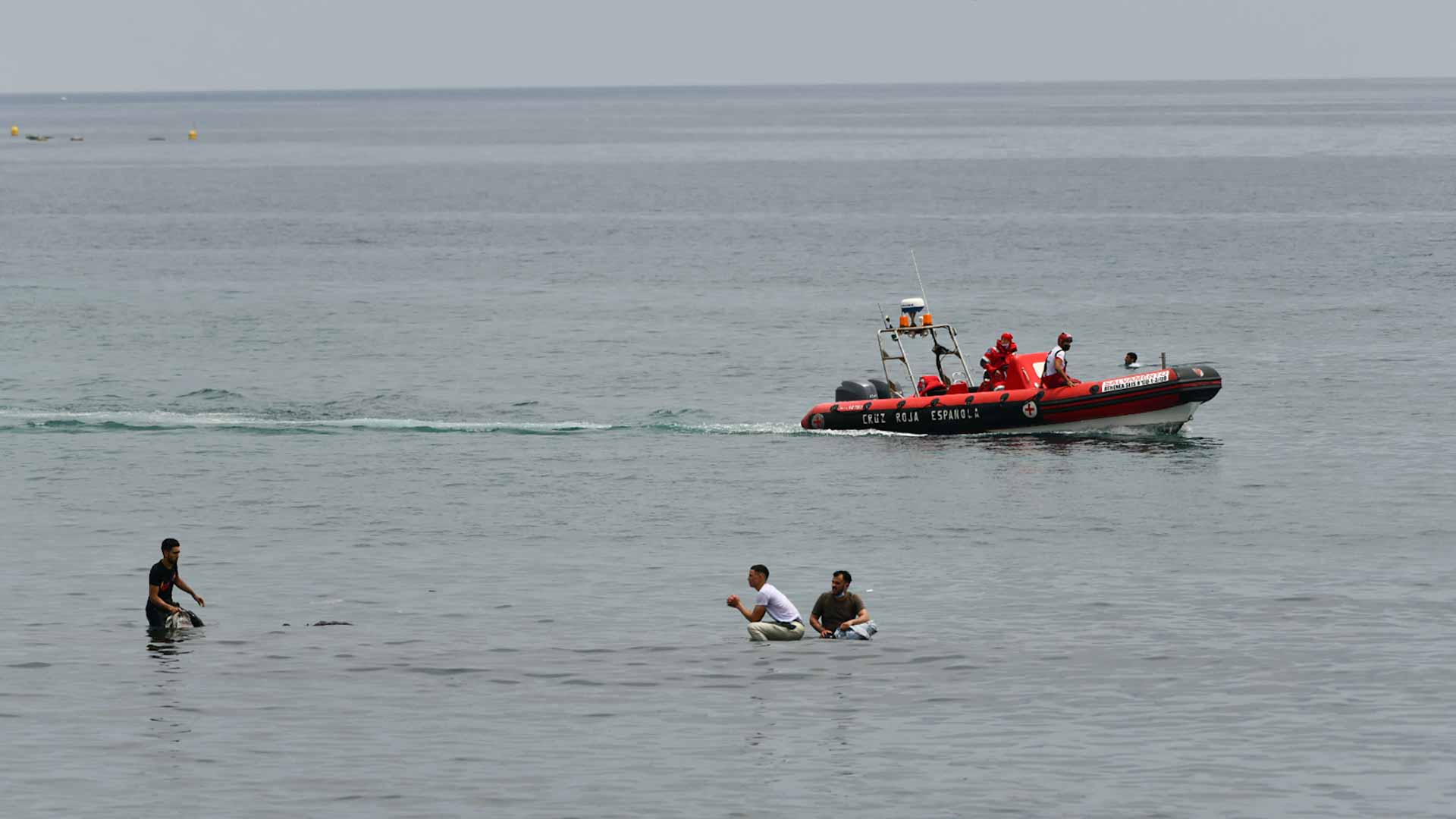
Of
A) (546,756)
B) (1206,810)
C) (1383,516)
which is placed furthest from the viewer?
(1383,516)

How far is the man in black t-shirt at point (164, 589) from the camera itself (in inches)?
920

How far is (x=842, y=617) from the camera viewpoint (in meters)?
23.6

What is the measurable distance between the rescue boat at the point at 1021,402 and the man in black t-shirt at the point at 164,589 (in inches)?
659

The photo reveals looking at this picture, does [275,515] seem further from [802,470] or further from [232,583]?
[802,470]

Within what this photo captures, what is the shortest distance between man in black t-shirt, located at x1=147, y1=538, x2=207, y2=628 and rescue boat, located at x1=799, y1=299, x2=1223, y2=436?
1675cm

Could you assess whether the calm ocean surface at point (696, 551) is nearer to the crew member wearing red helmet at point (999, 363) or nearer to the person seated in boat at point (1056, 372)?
the person seated in boat at point (1056, 372)

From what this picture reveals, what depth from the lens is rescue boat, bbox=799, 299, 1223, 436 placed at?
37.0 meters

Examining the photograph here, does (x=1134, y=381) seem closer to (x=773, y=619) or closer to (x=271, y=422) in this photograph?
(x=773, y=619)

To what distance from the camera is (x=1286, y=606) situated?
2555 cm

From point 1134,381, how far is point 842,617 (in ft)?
50.1

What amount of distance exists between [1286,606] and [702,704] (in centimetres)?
878

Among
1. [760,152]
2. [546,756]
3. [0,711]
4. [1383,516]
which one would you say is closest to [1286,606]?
[1383,516]

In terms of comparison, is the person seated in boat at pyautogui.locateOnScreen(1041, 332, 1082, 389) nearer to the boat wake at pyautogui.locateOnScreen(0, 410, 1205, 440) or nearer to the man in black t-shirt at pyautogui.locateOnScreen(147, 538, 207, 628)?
the boat wake at pyautogui.locateOnScreen(0, 410, 1205, 440)

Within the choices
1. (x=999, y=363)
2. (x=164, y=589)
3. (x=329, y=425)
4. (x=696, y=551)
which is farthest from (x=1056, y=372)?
(x=164, y=589)
